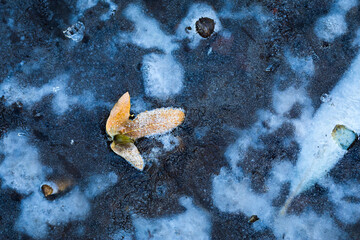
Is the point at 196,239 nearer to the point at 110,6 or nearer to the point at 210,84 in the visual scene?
the point at 210,84

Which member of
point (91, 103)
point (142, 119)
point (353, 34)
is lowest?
point (91, 103)

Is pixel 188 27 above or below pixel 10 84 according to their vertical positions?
above

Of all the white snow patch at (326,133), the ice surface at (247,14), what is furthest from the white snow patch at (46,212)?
the ice surface at (247,14)

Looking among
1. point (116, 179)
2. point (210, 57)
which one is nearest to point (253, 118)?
point (210, 57)

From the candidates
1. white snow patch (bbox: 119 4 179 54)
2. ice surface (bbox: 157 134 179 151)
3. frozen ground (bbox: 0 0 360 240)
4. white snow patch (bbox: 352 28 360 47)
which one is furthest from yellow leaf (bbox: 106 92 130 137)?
white snow patch (bbox: 352 28 360 47)

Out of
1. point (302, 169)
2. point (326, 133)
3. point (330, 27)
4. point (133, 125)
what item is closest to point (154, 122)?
point (133, 125)

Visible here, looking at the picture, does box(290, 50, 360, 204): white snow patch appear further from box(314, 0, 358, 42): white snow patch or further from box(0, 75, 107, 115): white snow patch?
box(0, 75, 107, 115): white snow patch

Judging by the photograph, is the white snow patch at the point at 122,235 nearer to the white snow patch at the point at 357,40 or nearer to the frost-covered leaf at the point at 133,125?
the frost-covered leaf at the point at 133,125
